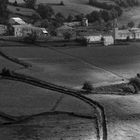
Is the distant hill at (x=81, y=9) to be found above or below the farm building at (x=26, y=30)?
above

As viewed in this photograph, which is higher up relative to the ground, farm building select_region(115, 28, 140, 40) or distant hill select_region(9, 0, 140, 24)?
distant hill select_region(9, 0, 140, 24)

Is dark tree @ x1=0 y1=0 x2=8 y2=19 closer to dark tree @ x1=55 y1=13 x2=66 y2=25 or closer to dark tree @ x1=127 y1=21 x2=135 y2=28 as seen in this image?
dark tree @ x1=55 y1=13 x2=66 y2=25

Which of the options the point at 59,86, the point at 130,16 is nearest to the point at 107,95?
the point at 59,86

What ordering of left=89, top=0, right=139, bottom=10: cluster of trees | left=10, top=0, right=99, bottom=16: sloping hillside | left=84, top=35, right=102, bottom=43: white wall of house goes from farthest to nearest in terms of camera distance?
left=89, top=0, right=139, bottom=10: cluster of trees, left=10, top=0, right=99, bottom=16: sloping hillside, left=84, top=35, right=102, bottom=43: white wall of house

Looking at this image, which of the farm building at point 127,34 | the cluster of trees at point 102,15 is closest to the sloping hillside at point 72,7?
the cluster of trees at point 102,15

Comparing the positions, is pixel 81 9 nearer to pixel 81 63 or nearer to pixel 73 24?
pixel 73 24

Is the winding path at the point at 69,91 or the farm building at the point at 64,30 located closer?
the winding path at the point at 69,91

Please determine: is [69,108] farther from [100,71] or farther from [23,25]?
[23,25]

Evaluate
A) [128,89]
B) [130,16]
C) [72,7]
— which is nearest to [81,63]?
[128,89]

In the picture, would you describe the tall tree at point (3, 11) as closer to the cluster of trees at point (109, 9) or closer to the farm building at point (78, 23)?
the farm building at point (78, 23)

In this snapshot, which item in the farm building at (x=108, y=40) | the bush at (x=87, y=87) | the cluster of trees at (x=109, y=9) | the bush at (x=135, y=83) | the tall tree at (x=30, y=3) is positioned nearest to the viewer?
the bush at (x=87, y=87)

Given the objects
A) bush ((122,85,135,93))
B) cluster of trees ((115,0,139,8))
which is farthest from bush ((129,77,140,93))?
cluster of trees ((115,0,139,8))

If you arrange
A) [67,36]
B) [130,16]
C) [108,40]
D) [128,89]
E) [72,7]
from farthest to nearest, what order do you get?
[130,16] < [72,7] < [108,40] < [67,36] < [128,89]
